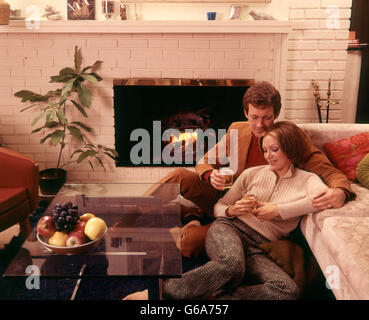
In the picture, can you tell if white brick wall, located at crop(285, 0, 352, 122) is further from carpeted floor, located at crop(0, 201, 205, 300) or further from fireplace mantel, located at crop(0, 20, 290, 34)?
carpeted floor, located at crop(0, 201, 205, 300)

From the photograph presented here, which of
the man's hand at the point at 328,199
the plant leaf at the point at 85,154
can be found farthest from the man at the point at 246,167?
the plant leaf at the point at 85,154

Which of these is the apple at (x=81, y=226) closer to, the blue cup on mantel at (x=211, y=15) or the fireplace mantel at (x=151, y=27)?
the fireplace mantel at (x=151, y=27)

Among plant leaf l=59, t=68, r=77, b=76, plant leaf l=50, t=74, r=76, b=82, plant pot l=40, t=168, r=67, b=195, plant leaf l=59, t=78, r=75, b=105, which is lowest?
plant pot l=40, t=168, r=67, b=195

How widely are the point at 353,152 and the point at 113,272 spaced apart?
1.46 meters

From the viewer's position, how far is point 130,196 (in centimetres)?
196

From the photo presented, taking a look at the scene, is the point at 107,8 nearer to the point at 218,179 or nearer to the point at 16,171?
the point at 16,171

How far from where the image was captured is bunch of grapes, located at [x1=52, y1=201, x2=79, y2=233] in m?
1.43

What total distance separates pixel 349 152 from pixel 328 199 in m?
0.60

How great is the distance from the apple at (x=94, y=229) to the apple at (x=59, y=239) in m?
0.08

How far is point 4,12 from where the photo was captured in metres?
2.83

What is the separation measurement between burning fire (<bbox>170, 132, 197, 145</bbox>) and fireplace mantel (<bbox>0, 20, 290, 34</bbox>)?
2.65 feet

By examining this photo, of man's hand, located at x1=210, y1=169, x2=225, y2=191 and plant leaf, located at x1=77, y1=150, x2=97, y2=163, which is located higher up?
man's hand, located at x1=210, y1=169, x2=225, y2=191

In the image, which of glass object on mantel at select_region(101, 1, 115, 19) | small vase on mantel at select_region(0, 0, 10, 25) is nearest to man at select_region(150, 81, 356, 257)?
glass object on mantel at select_region(101, 1, 115, 19)

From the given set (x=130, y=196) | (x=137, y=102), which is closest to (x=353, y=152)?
(x=130, y=196)
